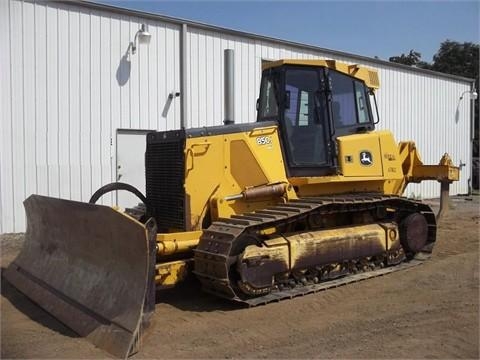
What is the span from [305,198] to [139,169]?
19.8 feet

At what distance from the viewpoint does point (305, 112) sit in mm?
7746

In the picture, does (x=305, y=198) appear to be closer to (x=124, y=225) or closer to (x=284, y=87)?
(x=284, y=87)

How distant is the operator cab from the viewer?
7.61 meters

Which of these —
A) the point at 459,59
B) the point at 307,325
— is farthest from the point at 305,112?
the point at 459,59

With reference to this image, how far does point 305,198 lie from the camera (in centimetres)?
764

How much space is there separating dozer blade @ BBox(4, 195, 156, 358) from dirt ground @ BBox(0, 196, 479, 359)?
0.17 m

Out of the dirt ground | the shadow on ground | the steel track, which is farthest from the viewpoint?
the shadow on ground

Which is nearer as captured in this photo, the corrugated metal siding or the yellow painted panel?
the yellow painted panel

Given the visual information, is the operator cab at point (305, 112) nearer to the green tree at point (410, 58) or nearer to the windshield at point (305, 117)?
the windshield at point (305, 117)

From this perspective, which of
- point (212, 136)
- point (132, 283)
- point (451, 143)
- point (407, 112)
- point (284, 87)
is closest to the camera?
point (132, 283)

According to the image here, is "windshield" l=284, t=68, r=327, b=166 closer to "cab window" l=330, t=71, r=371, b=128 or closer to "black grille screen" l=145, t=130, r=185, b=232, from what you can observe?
"cab window" l=330, t=71, r=371, b=128

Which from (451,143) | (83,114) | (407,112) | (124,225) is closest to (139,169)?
(83,114)

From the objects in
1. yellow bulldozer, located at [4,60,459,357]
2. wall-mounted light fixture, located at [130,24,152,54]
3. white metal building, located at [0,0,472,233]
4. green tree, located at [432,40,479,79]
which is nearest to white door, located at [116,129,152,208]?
white metal building, located at [0,0,472,233]

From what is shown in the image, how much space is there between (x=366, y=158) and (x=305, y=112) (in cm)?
130
